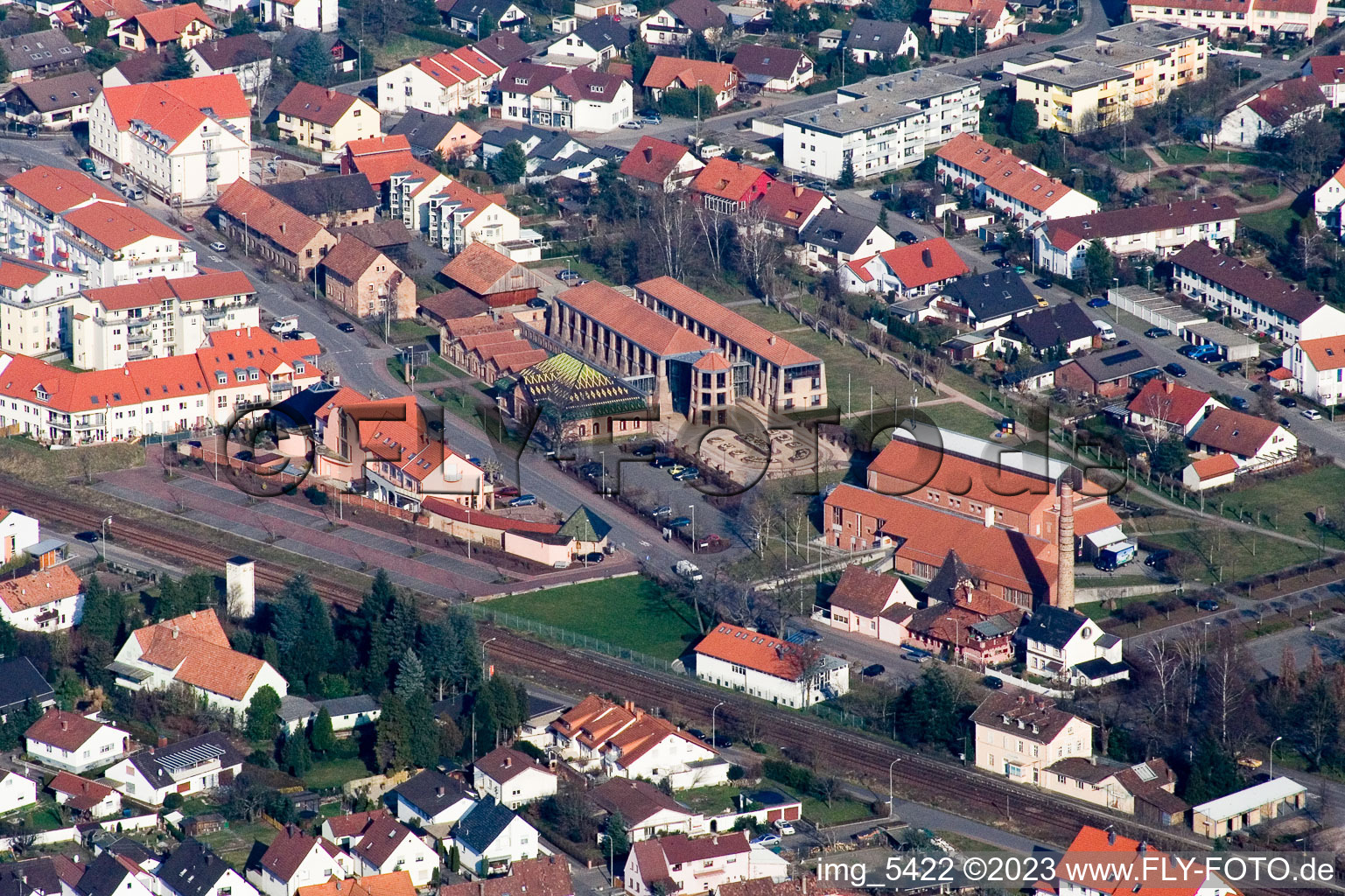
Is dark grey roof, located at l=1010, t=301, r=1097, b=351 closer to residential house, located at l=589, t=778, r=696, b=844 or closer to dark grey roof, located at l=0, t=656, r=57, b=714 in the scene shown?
residential house, located at l=589, t=778, r=696, b=844

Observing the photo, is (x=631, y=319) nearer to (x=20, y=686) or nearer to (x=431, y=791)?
(x=20, y=686)

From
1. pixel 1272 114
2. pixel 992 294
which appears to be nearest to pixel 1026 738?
pixel 992 294

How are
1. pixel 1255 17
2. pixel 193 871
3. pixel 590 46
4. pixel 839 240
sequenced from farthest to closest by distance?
1. pixel 1255 17
2. pixel 590 46
3. pixel 839 240
4. pixel 193 871

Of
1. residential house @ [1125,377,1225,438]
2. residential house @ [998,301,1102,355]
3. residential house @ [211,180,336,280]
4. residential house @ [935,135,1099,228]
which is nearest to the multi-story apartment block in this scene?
residential house @ [211,180,336,280]

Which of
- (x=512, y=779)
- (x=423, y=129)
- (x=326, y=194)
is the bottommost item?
(x=326, y=194)

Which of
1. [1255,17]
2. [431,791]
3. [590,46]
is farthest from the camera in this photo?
[1255,17]

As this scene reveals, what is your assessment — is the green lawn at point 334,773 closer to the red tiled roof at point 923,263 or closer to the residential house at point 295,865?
the residential house at point 295,865
